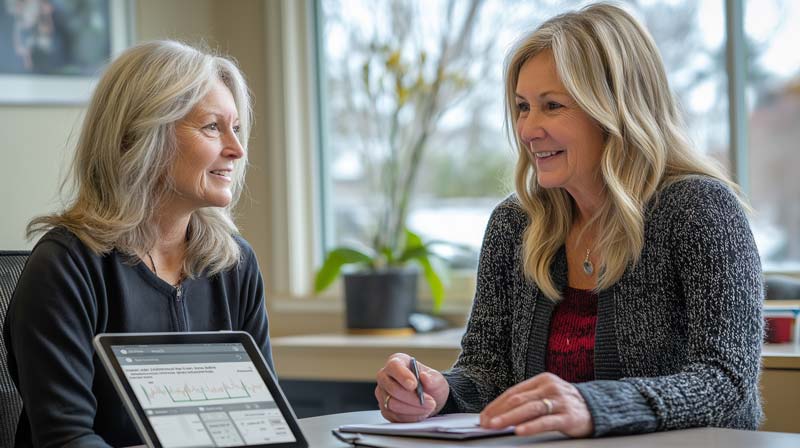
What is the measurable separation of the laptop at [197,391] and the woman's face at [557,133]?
699mm

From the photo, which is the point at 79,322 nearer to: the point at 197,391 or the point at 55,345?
the point at 55,345

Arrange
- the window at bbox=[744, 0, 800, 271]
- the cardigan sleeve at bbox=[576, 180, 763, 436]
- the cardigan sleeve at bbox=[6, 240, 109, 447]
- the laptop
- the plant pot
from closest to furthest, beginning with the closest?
the laptop
the cardigan sleeve at bbox=[576, 180, 763, 436]
the cardigan sleeve at bbox=[6, 240, 109, 447]
the window at bbox=[744, 0, 800, 271]
the plant pot

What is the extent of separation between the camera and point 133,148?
5.87 feet

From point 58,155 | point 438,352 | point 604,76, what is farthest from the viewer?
point 58,155

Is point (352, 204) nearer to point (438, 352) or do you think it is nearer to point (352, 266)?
point (352, 266)

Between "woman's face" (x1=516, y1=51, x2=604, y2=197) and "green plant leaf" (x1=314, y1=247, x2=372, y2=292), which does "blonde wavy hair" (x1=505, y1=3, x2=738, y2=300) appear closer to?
"woman's face" (x1=516, y1=51, x2=604, y2=197)

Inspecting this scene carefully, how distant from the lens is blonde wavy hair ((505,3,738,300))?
181cm

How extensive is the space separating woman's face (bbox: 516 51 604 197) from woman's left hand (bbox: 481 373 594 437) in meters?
0.57

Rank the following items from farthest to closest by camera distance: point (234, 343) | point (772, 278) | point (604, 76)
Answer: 1. point (772, 278)
2. point (604, 76)
3. point (234, 343)

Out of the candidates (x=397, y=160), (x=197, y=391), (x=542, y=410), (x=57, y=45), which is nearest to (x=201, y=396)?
(x=197, y=391)

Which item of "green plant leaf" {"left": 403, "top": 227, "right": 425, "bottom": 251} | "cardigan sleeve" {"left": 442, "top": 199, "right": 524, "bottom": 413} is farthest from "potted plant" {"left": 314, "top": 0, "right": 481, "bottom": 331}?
"cardigan sleeve" {"left": 442, "top": 199, "right": 524, "bottom": 413}

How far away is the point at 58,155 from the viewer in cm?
314

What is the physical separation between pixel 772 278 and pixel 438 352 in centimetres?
92

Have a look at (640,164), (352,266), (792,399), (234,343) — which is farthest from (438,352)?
(234,343)
